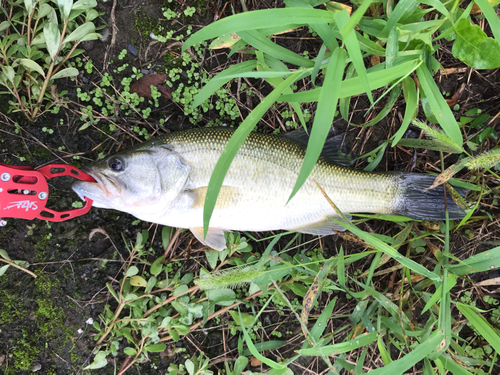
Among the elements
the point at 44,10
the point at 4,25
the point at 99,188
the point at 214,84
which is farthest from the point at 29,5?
the point at 214,84

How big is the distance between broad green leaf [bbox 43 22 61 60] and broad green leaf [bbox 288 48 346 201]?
7.27ft

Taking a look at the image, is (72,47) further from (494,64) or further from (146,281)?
(494,64)

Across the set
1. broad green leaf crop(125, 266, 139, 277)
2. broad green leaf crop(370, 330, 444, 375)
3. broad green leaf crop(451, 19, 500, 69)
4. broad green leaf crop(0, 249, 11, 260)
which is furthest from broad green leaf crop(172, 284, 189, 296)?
broad green leaf crop(451, 19, 500, 69)

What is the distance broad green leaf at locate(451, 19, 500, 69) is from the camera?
1895mm

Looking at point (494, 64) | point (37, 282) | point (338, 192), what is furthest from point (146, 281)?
point (494, 64)

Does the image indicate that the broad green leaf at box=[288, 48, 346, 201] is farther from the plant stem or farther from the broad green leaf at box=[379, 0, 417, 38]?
the plant stem

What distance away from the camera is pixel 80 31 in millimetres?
2627

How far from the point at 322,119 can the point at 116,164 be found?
171 cm

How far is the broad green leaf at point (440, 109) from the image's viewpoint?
212 cm

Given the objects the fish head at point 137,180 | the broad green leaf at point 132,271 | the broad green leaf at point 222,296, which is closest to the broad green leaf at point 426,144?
the fish head at point 137,180

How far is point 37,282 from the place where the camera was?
286 centimetres

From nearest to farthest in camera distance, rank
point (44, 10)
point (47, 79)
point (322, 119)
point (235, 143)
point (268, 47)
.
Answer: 1. point (322, 119)
2. point (235, 143)
3. point (268, 47)
4. point (44, 10)
5. point (47, 79)

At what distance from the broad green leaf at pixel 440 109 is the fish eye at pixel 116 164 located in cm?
223

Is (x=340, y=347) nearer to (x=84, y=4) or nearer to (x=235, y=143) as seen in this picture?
(x=235, y=143)
